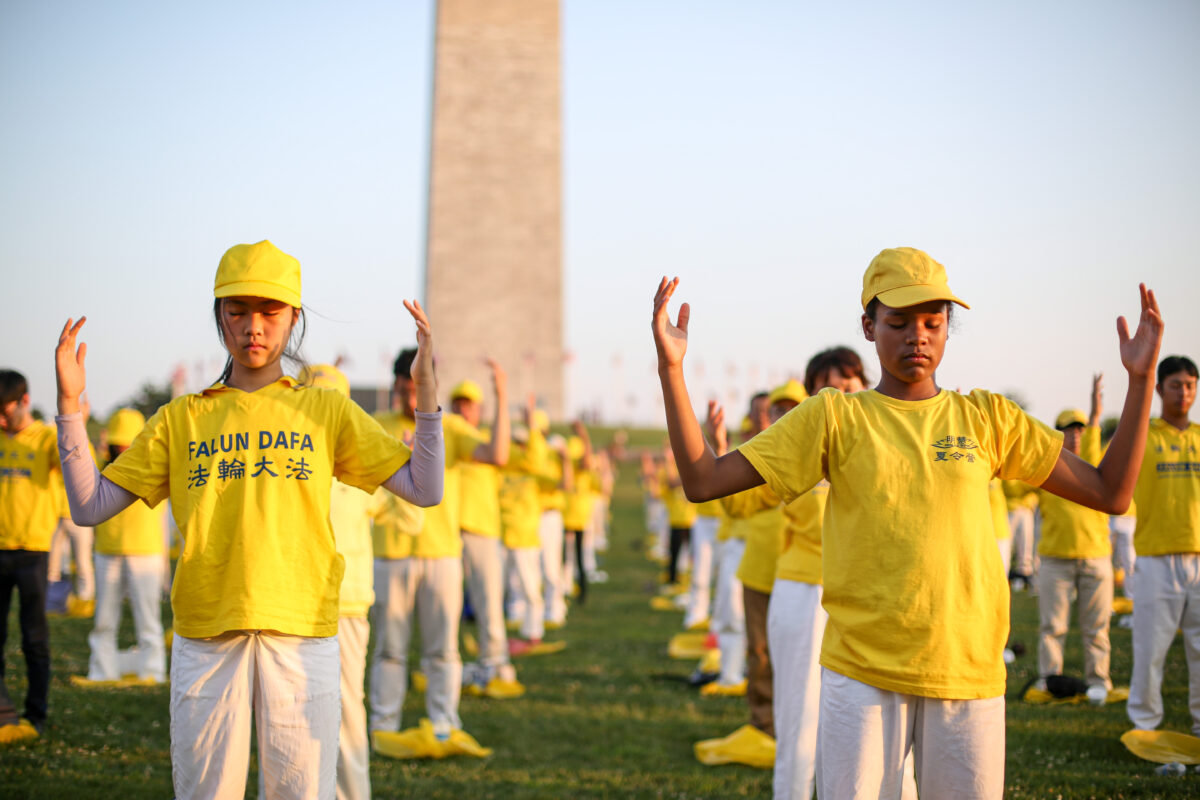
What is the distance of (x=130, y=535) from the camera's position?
796 cm

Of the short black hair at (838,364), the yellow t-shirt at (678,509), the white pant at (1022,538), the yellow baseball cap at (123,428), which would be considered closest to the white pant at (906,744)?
the short black hair at (838,364)

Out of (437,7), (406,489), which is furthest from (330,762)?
(437,7)

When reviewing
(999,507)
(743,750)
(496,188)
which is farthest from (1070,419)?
(496,188)

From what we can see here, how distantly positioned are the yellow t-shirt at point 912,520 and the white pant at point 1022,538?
44.9ft

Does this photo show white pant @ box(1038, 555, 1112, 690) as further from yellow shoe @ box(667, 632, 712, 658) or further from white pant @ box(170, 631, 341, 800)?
white pant @ box(170, 631, 341, 800)

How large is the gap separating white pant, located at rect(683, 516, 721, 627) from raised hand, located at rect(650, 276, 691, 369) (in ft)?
31.4

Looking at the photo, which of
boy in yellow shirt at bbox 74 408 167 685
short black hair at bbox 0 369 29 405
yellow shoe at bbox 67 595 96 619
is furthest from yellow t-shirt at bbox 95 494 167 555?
yellow shoe at bbox 67 595 96 619

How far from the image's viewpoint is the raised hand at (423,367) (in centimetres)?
298

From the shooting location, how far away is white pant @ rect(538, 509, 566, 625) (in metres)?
12.7

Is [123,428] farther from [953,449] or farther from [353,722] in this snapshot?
[953,449]

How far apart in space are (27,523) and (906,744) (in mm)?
5678

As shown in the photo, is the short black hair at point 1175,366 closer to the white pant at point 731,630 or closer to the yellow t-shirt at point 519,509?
the white pant at point 731,630

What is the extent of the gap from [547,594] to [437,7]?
37.3m

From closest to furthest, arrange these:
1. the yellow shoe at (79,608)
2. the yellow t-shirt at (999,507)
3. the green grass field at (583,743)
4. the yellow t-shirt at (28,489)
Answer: the green grass field at (583,743) → the yellow t-shirt at (28,489) → the yellow t-shirt at (999,507) → the yellow shoe at (79,608)
